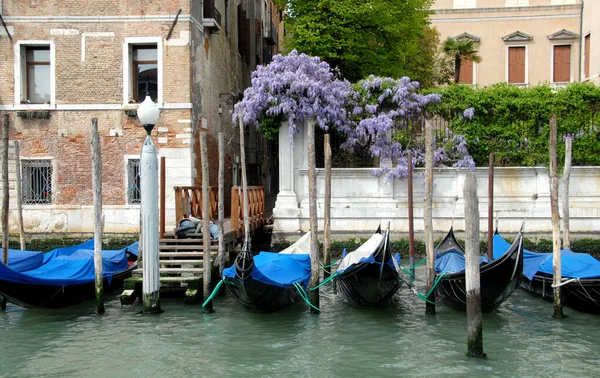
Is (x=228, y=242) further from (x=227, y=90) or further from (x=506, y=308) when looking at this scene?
(x=227, y=90)

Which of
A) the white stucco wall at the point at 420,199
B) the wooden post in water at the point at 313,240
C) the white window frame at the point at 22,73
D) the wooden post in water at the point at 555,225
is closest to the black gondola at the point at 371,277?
the wooden post in water at the point at 313,240

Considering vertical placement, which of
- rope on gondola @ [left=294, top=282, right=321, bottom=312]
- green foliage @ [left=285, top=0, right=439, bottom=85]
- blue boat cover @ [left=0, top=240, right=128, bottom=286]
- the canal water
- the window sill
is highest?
green foliage @ [left=285, top=0, right=439, bottom=85]

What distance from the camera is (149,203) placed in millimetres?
A: 7656

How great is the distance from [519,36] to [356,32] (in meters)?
9.20

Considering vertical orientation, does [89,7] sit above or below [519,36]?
below

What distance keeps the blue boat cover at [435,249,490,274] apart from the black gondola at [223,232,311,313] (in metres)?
1.68

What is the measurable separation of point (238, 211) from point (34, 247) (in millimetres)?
3936

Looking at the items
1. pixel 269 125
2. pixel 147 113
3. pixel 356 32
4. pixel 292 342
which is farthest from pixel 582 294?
pixel 356 32

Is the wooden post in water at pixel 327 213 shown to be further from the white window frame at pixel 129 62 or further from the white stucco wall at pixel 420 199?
the white window frame at pixel 129 62

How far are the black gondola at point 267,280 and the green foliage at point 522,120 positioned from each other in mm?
5025

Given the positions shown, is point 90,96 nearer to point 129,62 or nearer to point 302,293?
point 129,62

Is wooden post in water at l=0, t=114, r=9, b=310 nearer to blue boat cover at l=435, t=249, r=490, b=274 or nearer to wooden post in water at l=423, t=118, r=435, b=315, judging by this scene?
wooden post in water at l=423, t=118, r=435, b=315

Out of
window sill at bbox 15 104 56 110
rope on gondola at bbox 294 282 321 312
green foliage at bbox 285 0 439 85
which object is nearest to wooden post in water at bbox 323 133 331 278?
rope on gondola at bbox 294 282 321 312

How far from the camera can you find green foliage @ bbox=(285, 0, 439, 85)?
13812 mm
